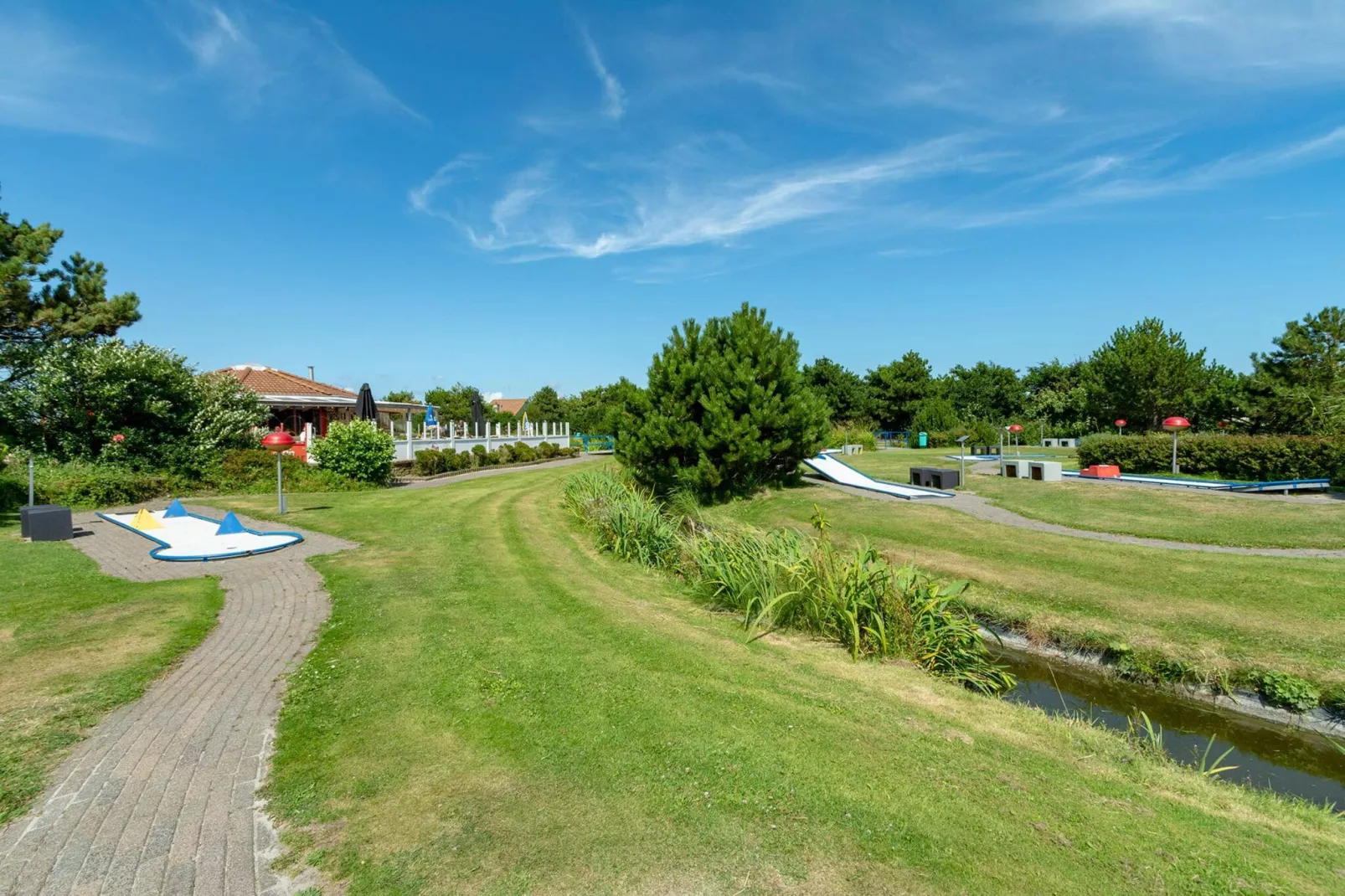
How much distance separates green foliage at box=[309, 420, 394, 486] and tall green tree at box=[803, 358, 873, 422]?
28769mm

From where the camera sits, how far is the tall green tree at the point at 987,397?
42.8 m

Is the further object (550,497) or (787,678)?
(550,497)

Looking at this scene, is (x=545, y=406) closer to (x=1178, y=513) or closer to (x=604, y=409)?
(x=604, y=409)

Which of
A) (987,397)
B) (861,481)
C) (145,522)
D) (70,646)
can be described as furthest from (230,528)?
(987,397)

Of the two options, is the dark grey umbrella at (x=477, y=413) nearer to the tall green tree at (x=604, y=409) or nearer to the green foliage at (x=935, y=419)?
the tall green tree at (x=604, y=409)

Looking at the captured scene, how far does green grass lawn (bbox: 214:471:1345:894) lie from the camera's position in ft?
9.30

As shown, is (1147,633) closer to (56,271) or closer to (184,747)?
(184,747)

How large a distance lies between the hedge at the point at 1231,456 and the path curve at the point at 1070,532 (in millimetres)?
7620

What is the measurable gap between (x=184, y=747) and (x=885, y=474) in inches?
776

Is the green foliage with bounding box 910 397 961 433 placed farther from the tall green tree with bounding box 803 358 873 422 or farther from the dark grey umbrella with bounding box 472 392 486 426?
the dark grey umbrella with bounding box 472 392 486 426

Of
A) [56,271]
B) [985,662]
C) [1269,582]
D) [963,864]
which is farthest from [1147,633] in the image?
[56,271]

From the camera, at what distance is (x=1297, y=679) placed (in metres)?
5.49

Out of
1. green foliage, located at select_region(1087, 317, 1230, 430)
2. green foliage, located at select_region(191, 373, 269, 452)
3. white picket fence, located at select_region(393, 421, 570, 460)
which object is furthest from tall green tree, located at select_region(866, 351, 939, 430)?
green foliage, located at select_region(191, 373, 269, 452)

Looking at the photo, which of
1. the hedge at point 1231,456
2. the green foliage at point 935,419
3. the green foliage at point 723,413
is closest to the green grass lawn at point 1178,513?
the hedge at point 1231,456
